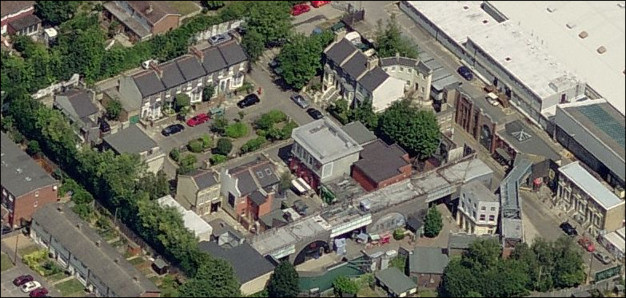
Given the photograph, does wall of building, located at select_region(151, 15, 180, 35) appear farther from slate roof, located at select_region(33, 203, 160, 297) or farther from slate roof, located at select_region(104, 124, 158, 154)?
slate roof, located at select_region(33, 203, 160, 297)

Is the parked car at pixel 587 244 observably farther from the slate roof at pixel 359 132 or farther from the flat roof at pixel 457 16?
the flat roof at pixel 457 16

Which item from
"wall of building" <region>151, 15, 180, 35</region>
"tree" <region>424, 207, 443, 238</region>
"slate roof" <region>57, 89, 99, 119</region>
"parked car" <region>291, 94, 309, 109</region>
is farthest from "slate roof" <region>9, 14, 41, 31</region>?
"tree" <region>424, 207, 443, 238</region>

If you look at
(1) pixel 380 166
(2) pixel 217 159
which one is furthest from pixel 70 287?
(1) pixel 380 166

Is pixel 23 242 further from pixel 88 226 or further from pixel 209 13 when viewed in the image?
pixel 209 13

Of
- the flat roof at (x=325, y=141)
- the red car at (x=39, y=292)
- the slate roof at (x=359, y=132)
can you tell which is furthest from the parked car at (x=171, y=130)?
the red car at (x=39, y=292)

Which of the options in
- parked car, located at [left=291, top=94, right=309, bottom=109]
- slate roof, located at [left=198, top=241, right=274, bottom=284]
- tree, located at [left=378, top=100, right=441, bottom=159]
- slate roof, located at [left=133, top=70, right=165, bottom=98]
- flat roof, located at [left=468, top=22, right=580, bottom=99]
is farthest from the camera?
parked car, located at [left=291, top=94, right=309, bottom=109]

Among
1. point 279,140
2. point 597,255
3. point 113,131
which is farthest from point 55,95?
point 597,255
